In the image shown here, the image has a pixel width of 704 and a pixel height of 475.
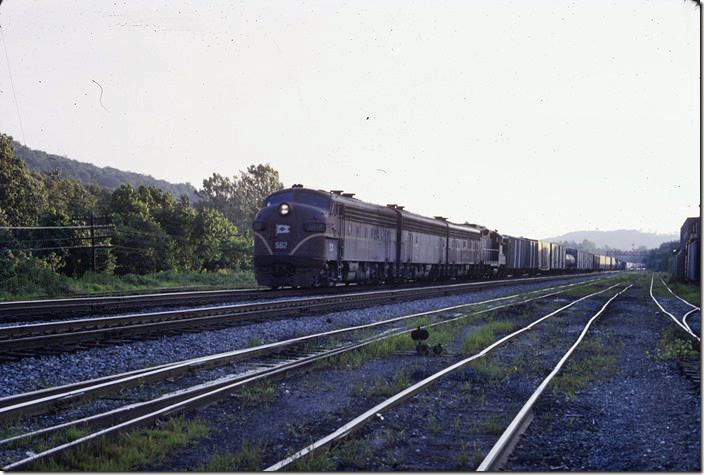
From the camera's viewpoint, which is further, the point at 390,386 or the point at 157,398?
the point at 390,386

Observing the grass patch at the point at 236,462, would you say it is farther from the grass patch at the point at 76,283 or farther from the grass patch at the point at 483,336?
the grass patch at the point at 76,283

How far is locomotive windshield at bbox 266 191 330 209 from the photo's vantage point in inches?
989

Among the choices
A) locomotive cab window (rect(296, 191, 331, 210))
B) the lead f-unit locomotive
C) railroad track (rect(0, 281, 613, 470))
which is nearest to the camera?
railroad track (rect(0, 281, 613, 470))

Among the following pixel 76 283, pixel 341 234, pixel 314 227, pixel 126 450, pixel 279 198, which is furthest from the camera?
pixel 76 283

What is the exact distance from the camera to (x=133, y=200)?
72.6 m

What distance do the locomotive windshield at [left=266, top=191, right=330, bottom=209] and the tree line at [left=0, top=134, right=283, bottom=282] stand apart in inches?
441

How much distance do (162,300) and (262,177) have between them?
104 metres

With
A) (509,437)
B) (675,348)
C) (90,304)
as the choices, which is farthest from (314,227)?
(509,437)

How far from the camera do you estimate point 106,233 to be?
5453 cm

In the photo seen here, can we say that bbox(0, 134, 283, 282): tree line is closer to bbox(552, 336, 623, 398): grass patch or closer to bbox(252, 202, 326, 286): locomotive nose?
bbox(252, 202, 326, 286): locomotive nose

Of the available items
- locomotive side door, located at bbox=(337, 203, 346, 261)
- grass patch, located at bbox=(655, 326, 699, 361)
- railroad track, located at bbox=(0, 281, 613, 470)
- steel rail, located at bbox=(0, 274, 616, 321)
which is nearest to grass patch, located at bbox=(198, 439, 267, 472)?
railroad track, located at bbox=(0, 281, 613, 470)

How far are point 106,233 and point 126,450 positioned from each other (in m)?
52.2

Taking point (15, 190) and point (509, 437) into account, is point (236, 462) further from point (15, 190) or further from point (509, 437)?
point (15, 190)

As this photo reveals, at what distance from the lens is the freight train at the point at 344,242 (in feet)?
79.8
